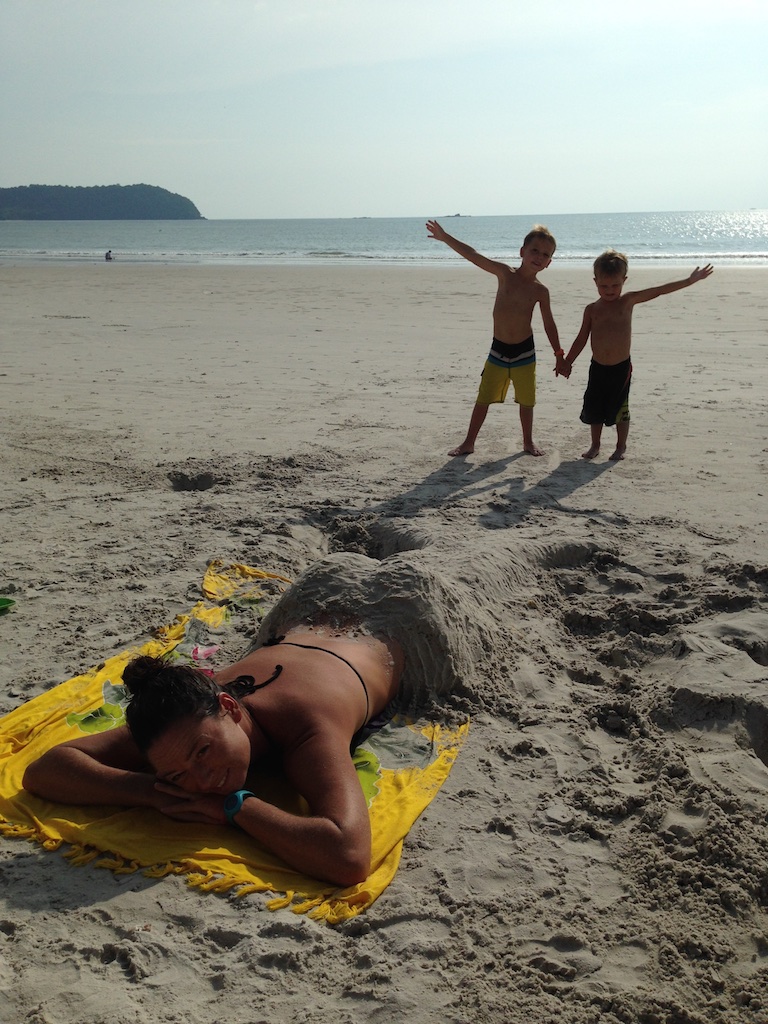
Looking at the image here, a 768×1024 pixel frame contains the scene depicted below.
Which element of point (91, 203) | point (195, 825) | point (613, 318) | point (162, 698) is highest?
point (91, 203)

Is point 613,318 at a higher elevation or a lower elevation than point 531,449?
higher

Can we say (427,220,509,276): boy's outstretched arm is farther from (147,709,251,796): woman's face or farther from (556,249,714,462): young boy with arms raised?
(147,709,251,796): woman's face

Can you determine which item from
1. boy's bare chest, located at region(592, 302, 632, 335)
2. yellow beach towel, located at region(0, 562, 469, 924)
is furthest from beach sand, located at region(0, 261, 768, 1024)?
boy's bare chest, located at region(592, 302, 632, 335)

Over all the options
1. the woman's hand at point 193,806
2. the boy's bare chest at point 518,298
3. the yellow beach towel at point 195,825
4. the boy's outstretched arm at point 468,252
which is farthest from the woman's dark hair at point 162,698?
the boy's outstretched arm at point 468,252

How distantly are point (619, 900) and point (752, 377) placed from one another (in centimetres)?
699

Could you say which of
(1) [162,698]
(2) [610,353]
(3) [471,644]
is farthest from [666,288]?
(1) [162,698]

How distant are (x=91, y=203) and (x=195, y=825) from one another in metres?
131

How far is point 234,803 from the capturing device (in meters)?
2.50

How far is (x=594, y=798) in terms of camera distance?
2730 millimetres

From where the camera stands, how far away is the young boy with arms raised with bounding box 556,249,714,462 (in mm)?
6207

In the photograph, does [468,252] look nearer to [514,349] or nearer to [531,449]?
[514,349]

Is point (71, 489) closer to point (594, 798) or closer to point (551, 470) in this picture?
point (551, 470)

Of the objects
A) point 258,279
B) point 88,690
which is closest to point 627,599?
point 88,690

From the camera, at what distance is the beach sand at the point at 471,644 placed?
2074 mm
